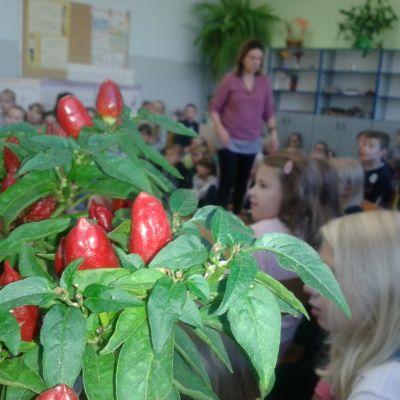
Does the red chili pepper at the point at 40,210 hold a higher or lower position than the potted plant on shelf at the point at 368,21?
lower

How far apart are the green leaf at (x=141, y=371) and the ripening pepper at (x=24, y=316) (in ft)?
0.41

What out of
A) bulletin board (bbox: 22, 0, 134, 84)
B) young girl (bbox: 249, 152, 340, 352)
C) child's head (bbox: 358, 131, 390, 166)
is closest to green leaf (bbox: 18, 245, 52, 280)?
young girl (bbox: 249, 152, 340, 352)

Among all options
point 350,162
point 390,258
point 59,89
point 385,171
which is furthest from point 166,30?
point 390,258

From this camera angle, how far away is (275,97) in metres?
7.35

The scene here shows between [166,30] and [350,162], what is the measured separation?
376cm

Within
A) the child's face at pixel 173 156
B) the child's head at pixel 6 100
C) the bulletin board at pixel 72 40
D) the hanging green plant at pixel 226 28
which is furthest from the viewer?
the hanging green plant at pixel 226 28

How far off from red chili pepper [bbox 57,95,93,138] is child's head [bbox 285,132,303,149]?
19.6 ft

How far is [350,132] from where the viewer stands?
6.56 meters

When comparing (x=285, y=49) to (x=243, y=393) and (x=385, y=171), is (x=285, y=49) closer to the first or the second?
(x=385, y=171)

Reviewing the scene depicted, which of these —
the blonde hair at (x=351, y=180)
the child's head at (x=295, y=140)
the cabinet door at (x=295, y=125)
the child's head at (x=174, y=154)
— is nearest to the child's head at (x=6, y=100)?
the child's head at (x=174, y=154)

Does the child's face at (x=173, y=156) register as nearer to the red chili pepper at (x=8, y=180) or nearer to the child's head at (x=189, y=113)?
the child's head at (x=189, y=113)

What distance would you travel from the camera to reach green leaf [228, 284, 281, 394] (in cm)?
37

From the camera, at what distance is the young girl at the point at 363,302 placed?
1.11m

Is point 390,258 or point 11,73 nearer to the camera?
point 390,258
